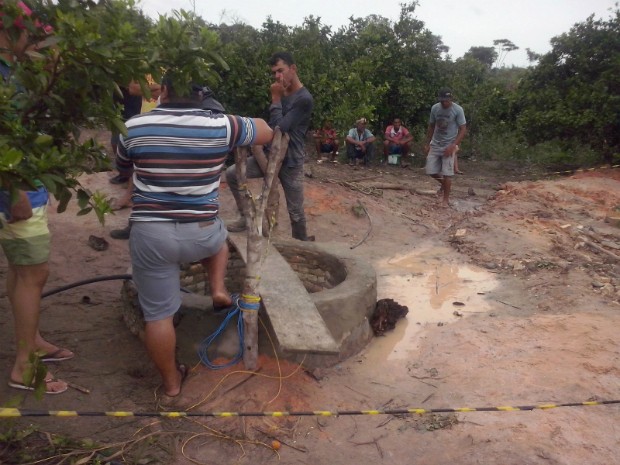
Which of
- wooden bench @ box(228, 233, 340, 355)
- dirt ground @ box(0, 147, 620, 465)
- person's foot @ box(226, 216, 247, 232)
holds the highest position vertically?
person's foot @ box(226, 216, 247, 232)

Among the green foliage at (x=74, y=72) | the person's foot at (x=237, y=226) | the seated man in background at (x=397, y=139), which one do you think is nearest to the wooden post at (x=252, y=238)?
the green foliage at (x=74, y=72)

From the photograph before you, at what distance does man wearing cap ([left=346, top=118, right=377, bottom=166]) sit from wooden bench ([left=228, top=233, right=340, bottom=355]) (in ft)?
26.2

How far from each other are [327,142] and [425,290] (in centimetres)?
697

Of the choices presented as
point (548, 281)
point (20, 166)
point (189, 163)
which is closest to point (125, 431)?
point (189, 163)

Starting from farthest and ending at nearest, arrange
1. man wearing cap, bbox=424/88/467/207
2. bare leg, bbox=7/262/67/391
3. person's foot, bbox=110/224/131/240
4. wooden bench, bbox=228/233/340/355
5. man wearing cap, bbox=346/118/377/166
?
1. man wearing cap, bbox=346/118/377/166
2. man wearing cap, bbox=424/88/467/207
3. person's foot, bbox=110/224/131/240
4. wooden bench, bbox=228/233/340/355
5. bare leg, bbox=7/262/67/391

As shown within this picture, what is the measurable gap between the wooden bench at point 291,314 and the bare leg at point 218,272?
29 centimetres

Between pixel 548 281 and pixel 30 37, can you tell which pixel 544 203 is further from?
pixel 30 37

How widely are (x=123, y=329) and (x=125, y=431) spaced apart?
1179mm

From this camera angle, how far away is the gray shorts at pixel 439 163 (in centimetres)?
838

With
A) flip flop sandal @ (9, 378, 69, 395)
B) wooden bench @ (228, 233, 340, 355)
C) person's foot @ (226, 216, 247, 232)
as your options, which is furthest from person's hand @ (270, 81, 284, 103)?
flip flop sandal @ (9, 378, 69, 395)

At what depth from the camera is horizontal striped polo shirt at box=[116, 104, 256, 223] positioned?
2.87m

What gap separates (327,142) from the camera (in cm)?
1203

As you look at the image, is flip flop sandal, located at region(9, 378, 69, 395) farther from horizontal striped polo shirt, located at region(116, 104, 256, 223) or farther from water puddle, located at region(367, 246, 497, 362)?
water puddle, located at region(367, 246, 497, 362)

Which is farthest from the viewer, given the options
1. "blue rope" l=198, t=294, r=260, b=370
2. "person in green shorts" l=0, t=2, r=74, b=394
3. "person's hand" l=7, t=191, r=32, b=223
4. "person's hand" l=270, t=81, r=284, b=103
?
"person's hand" l=270, t=81, r=284, b=103
